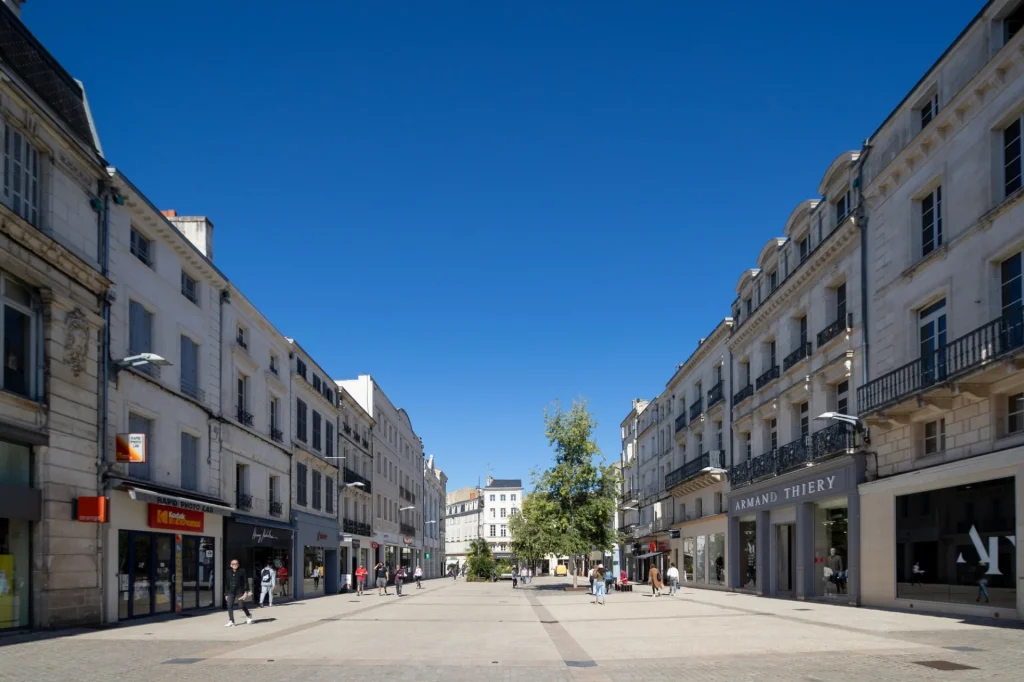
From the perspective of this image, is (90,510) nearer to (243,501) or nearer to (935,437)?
(243,501)

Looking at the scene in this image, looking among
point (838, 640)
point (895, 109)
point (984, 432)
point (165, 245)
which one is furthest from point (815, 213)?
point (165, 245)

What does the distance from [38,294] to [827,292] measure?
22409mm

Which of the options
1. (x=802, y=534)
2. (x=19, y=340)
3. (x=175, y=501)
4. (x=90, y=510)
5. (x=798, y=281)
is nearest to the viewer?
(x=19, y=340)

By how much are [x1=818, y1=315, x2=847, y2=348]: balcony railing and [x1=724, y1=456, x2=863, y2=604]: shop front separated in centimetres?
384

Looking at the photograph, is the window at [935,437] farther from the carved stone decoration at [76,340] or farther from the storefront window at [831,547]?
the carved stone decoration at [76,340]

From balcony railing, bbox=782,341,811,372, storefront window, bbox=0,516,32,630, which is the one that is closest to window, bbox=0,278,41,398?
storefront window, bbox=0,516,32,630

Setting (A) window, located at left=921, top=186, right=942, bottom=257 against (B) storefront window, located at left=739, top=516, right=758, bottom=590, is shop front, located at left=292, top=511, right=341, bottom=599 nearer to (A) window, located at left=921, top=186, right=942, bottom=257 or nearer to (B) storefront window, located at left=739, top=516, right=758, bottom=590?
(B) storefront window, located at left=739, top=516, right=758, bottom=590

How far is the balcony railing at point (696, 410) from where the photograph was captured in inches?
1843

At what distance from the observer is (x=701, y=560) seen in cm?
4622

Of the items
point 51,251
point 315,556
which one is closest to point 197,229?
point 51,251

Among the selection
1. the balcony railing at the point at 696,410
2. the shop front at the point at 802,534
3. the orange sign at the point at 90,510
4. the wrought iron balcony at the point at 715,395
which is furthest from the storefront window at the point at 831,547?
the orange sign at the point at 90,510

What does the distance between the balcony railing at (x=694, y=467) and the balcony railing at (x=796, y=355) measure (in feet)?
33.1

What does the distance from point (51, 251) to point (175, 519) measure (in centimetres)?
932

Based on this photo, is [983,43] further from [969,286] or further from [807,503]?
[807,503]
